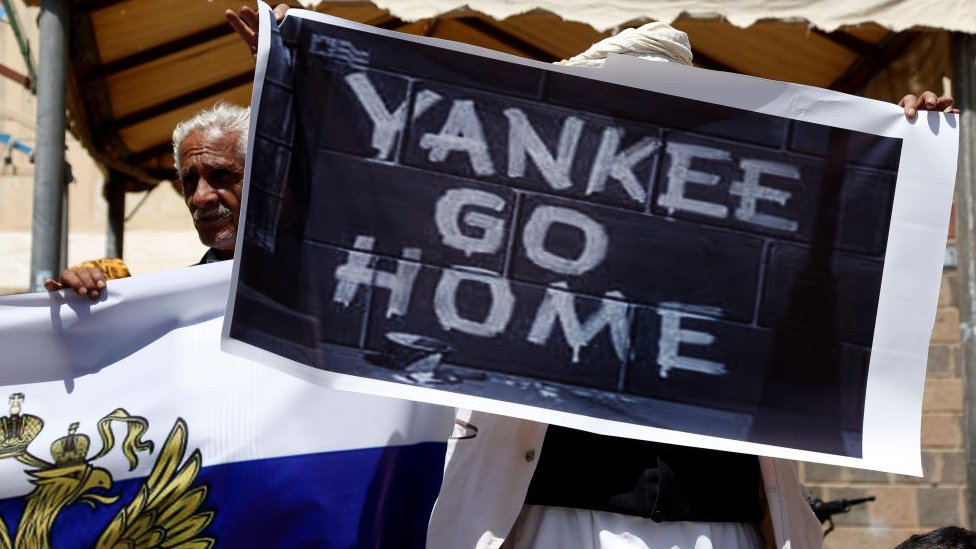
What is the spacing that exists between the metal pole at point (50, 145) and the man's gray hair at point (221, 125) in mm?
1282

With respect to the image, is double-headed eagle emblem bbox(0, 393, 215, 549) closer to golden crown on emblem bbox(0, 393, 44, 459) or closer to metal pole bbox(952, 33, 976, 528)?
golden crown on emblem bbox(0, 393, 44, 459)

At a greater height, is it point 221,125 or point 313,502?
point 221,125

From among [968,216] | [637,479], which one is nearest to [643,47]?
[637,479]

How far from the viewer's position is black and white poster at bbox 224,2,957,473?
2342mm

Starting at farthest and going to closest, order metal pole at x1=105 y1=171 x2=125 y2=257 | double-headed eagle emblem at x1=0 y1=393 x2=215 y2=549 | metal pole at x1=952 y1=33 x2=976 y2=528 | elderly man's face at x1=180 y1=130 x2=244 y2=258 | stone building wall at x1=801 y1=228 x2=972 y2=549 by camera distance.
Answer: metal pole at x1=105 y1=171 x2=125 y2=257 < stone building wall at x1=801 y1=228 x2=972 y2=549 < metal pole at x1=952 y1=33 x2=976 y2=528 < elderly man's face at x1=180 y1=130 x2=244 y2=258 < double-headed eagle emblem at x1=0 y1=393 x2=215 y2=549

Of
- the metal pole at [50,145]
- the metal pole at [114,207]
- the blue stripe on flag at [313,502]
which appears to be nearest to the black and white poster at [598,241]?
the blue stripe on flag at [313,502]

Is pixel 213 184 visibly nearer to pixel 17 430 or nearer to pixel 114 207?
pixel 17 430

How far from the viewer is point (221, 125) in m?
3.08

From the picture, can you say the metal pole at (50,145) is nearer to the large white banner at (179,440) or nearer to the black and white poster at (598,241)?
the large white banner at (179,440)

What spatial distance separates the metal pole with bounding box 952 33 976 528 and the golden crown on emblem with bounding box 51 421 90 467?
9.17 feet

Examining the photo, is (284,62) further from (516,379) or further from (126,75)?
(126,75)

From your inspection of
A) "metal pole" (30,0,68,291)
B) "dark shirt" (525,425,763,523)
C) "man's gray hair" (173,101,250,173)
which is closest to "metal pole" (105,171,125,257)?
"metal pole" (30,0,68,291)

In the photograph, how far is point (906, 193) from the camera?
254cm

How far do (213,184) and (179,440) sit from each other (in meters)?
0.67
